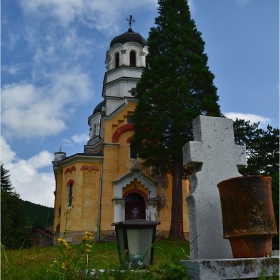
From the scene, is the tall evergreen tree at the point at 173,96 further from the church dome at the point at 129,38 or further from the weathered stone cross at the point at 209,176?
the weathered stone cross at the point at 209,176

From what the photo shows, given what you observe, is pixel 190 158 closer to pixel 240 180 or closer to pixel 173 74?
pixel 240 180

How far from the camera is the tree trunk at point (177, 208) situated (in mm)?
15844

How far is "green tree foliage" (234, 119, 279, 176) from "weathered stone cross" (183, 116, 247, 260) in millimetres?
14514

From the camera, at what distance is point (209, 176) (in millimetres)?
4969

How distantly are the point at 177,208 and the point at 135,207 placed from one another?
431 centimetres

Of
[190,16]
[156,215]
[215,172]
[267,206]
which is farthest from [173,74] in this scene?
[267,206]

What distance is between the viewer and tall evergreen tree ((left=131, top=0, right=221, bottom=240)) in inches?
632

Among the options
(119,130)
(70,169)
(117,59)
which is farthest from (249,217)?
(117,59)

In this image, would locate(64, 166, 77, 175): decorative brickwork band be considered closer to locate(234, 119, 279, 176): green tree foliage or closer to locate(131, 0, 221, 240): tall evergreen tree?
locate(131, 0, 221, 240): tall evergreen tree

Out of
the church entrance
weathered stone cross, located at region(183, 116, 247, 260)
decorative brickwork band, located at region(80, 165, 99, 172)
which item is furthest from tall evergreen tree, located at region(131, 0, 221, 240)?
weathered stone cross, located at region(183, 116, 247, 260)

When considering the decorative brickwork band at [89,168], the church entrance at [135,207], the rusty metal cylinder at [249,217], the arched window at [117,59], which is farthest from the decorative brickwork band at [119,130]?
the rusty metal cylinder at [249,217]

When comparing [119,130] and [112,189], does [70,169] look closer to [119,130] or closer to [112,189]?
[112,189]

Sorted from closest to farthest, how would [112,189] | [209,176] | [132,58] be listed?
1. [209,176]
2. [112,189]
3. [132,58]

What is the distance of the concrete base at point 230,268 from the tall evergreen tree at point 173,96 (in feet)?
39.3
